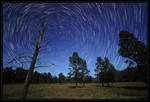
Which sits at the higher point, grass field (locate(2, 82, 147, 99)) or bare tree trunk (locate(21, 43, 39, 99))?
bare tree trunk (locate(21, 43, 39, 99))

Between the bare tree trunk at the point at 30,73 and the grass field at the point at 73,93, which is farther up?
the bare tree trunk at the point at 30,73

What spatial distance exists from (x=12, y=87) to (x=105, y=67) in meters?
18.5

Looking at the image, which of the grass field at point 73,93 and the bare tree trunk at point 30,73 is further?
the grass field at point 73,93

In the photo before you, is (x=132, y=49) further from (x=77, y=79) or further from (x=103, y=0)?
(x=77, y=79)

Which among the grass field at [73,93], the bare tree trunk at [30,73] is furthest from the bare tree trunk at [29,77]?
the grass field at [73,93]

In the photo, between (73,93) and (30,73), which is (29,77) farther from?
(73,93)

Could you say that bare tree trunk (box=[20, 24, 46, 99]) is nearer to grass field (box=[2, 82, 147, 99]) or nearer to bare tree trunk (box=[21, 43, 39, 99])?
bare tree trunk (box=[21, 43, 39, 99])

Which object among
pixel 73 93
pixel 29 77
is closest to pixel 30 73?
pixel 29 77

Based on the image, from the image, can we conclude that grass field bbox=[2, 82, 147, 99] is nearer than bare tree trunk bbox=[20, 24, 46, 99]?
No

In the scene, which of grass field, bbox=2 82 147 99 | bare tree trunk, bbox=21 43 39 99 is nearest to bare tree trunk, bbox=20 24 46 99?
bare tree trunk, bbox=21 43 39 99

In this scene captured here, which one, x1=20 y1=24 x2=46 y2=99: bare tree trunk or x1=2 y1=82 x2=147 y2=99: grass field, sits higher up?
x1=20 y1=24 x2=46 y2=99: bare tree trunk

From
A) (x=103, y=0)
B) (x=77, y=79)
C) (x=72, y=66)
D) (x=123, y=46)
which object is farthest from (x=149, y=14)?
(x=77, y=79)

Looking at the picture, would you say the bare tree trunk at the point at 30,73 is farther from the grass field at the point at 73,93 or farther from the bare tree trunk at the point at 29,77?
the grass field at the point at 73,93

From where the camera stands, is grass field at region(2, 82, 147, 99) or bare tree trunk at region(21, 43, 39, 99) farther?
grass field at region(2, 82, 147, 99)
